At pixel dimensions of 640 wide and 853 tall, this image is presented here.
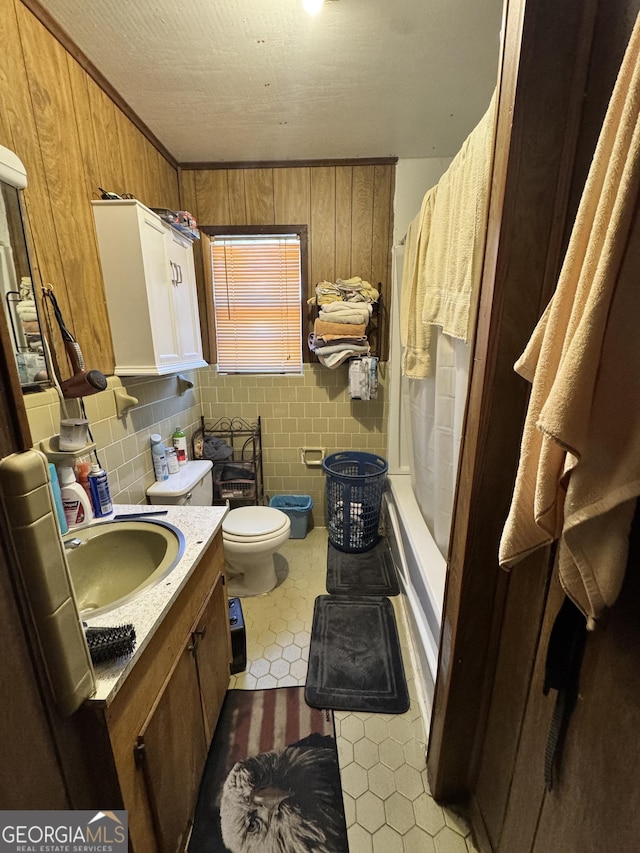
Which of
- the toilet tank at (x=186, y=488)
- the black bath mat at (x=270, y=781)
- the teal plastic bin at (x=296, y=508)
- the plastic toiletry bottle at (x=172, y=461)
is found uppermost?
the plastic toiletry bottle at (x=172, y=461)

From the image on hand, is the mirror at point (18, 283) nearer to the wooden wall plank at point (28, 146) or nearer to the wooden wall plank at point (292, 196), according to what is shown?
the wooden wall plank at point (28, 146)

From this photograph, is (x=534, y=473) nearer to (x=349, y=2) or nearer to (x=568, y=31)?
(x=568, y=31)

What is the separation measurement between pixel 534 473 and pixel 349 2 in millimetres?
1619

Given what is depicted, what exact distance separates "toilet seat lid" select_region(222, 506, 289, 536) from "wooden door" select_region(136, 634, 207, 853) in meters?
0.82

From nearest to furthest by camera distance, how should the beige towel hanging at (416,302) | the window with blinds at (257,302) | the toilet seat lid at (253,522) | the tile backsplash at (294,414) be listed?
1. the beige towel hanging at (416,302)
2. the toilet seat lid at (253,522)
3. the window with blinds at (257,302)
4. the tile backsplash at (294,414)

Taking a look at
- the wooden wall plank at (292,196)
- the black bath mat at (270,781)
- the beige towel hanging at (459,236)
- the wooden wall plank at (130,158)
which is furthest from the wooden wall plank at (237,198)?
the black bath mat at (270,781)

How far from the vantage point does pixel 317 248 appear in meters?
2.38

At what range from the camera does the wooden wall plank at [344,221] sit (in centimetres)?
226

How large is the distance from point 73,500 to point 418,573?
1484 millimetres

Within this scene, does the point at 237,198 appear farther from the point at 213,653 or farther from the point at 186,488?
the point at 213,653

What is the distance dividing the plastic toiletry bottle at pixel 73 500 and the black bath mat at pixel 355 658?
3.79 feet

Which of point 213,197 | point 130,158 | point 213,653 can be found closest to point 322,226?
point 213,197

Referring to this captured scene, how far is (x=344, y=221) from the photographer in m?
2.32

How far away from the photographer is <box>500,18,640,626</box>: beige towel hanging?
0.44m
